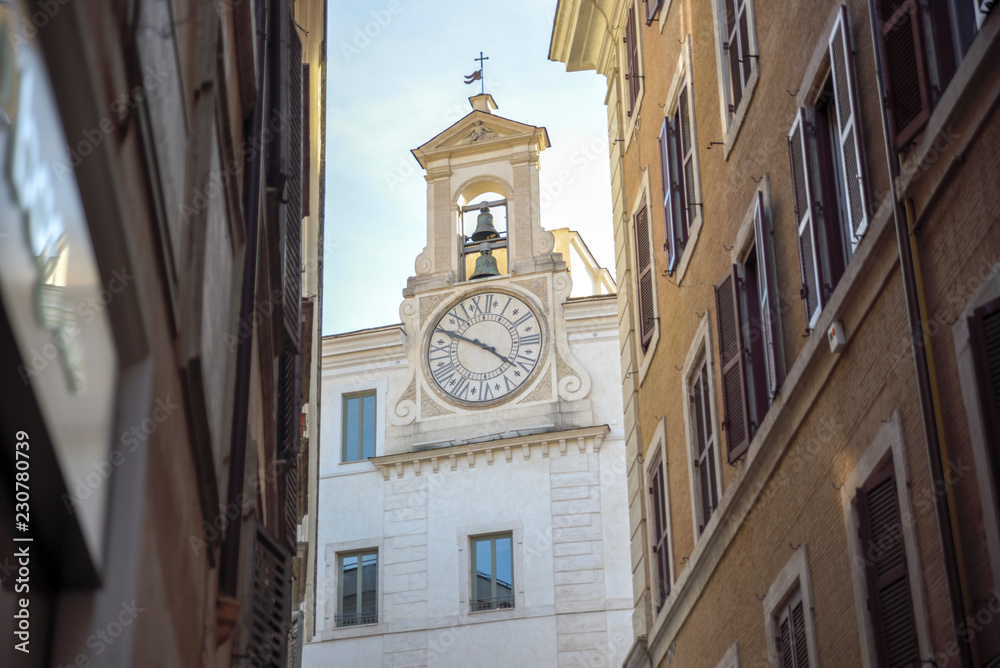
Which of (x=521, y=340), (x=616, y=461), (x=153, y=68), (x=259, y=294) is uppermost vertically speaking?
(x=521, y=340)

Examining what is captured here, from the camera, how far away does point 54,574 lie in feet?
12.8

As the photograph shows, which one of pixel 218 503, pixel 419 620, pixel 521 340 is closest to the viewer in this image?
pixel 218 503

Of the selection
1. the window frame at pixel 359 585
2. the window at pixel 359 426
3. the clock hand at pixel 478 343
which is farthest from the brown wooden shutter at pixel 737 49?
the window at pixel 359 426

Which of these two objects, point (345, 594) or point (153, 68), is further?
point (345, 594)

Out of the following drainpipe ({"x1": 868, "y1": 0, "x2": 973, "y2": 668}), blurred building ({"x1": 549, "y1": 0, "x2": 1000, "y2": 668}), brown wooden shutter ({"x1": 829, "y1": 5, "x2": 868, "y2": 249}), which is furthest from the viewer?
brown wooden shutter ({"x1": 829, "y1": 5, "x2": 868, "y2": 249})

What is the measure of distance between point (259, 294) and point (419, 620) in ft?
65.3

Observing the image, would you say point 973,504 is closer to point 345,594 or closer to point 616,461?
point 616,461

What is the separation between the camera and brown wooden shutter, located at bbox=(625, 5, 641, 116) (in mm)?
17188

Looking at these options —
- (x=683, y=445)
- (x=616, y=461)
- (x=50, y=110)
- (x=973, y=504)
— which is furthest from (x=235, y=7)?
(x=616, y=461)

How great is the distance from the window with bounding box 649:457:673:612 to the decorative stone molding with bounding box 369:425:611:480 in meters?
12.4

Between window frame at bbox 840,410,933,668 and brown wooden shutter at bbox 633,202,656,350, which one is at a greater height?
brown wooden shutter at bbox 633,202,656,350

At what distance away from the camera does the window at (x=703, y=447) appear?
1239cm

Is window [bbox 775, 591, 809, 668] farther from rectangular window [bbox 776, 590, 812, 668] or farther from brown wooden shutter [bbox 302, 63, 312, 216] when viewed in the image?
brown wooden shutter [bbox 302, 63, 312, 216]

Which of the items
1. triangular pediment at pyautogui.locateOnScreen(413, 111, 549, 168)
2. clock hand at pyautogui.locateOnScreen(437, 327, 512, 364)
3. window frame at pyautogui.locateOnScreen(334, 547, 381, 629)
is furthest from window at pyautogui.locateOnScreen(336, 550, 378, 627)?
triangular pediment at pyautogui.locateOnScreen(413, 111, 549, 168)
